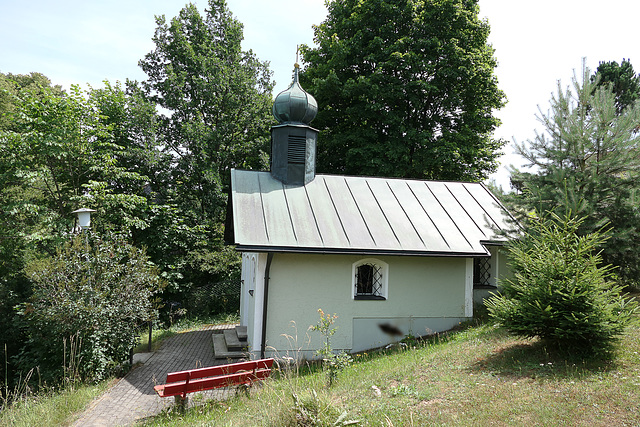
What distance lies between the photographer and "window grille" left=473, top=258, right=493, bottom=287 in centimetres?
1101

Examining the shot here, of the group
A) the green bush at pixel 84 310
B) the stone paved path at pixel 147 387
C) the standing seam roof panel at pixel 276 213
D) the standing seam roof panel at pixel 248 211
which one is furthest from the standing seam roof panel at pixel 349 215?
the green bush at pixel 84 310

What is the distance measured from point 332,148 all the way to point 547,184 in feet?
36.2

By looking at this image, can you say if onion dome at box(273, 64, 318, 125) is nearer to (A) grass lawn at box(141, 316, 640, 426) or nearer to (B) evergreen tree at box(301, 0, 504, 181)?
(B) evergreen tree at box(301, 0, 504, 181)

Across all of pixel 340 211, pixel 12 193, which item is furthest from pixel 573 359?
pixel 12 193

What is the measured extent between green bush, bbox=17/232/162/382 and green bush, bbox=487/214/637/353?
7472 mm

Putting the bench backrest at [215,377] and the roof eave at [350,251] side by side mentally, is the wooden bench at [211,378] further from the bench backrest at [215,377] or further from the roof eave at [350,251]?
the roof eave at [350,251]

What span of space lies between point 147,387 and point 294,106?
750 centimetres

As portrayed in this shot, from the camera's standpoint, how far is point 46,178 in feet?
44.2

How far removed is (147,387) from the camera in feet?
26.0

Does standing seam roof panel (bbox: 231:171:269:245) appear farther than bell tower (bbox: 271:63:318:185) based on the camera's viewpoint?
No

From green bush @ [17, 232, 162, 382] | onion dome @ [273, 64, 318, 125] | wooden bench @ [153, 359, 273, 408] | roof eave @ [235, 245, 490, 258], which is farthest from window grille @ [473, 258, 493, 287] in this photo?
green bush @ [17, 232, 162, 382]

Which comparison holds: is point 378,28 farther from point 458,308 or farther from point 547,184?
point 458,308

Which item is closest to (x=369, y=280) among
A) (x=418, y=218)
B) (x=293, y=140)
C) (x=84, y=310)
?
(x=418, y=218)

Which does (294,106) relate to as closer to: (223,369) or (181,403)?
(223,369)
